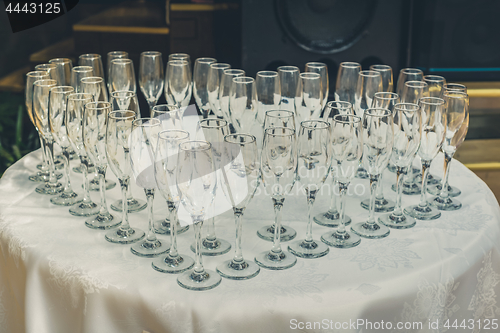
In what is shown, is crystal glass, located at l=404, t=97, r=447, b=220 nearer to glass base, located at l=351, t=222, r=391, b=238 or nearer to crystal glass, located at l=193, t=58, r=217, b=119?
glass base, located at l=351, t=222, r=391, b=238

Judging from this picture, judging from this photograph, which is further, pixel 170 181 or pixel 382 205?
pixel 382 205

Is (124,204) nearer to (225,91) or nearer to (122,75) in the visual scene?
(225,91)

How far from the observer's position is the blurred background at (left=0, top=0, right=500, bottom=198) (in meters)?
2.52

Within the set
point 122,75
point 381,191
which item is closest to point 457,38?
point 381,191

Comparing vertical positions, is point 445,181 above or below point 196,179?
below

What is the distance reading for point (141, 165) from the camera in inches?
36.5

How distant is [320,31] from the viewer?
8.34 feet

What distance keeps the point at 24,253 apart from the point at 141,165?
0.29 metres

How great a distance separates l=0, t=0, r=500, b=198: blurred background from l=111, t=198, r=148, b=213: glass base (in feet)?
4.86

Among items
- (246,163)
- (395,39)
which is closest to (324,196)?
(246,163)

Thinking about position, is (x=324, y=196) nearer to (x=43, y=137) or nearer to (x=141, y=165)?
(x=141, y=165)

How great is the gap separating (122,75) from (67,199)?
1.53ft

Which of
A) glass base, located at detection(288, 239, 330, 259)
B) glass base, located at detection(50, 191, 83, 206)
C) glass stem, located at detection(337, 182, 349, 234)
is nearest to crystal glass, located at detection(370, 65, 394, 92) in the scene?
glass stem, located at detection(337, 182, 349, 234)

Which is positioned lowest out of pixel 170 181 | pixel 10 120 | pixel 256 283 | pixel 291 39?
pixel 10 120
